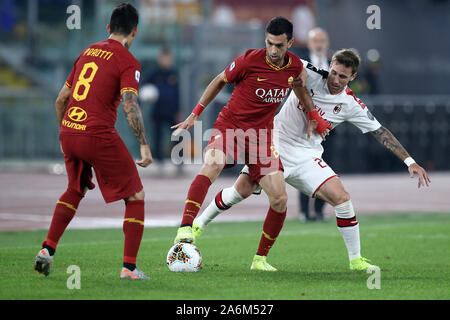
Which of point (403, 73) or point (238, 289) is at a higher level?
point (403, 73)

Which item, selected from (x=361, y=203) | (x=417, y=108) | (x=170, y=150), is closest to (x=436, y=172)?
(x=417, y=108)

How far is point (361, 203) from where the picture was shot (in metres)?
16.0

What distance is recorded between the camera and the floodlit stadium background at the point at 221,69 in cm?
1889

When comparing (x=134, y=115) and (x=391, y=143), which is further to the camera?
(x=391, y=143)

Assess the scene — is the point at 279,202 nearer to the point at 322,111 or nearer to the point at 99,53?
the point at 322,111

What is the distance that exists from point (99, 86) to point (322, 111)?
2424mm

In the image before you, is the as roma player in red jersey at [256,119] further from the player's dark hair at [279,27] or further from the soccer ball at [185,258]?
the soccer ball at [185,258]

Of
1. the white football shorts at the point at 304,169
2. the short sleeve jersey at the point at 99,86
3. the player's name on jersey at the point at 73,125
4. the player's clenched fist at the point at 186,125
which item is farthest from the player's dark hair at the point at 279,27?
the player's name on jersey at the point at 73,125

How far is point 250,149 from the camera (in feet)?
27.1

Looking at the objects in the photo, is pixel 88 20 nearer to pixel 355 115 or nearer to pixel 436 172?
pixel 436 172

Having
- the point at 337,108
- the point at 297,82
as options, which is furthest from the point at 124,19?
the point at 337,108

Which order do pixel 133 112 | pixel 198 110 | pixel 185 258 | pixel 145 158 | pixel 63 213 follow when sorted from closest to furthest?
pixel 145 158 < pixel 133 112 < pixel 63 213 < pixel 185 258 < pixel 198 110
